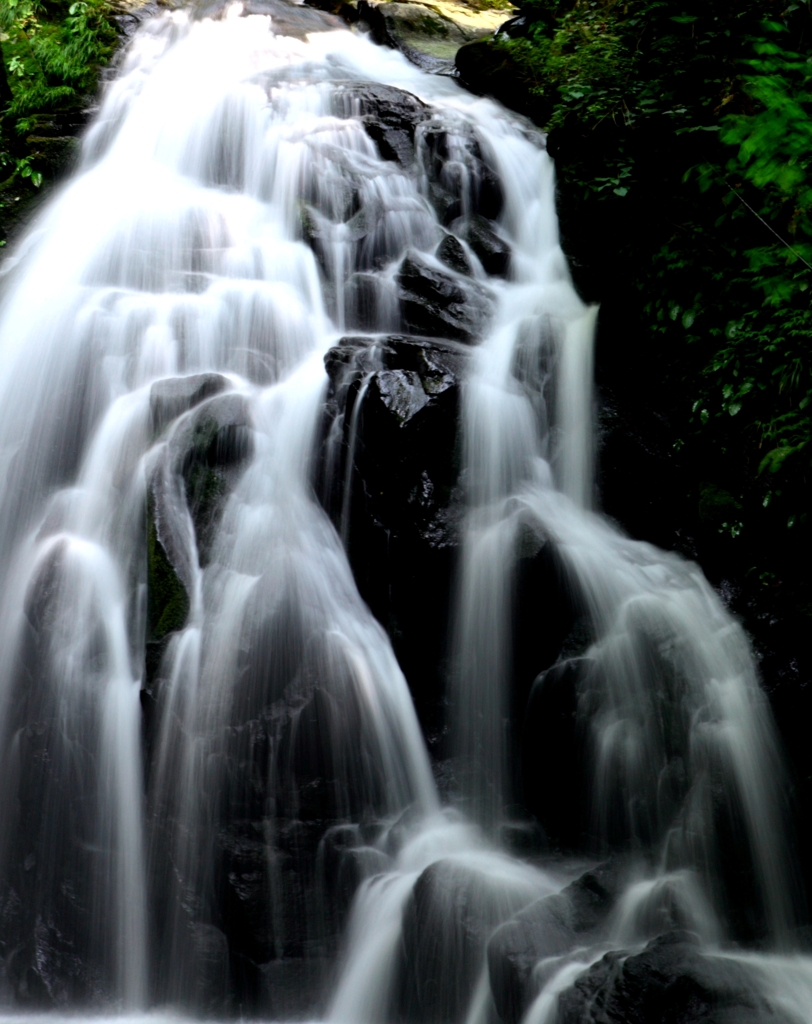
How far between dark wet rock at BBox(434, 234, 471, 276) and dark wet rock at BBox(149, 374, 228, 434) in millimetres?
2702

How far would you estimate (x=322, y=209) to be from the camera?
26.4 feet

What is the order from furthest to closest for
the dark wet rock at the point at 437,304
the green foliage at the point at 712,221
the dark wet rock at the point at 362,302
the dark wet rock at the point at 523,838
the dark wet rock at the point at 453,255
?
1. the dark wet rock at the point at 453,255
2. the dark wet rock at the point at 362,302
3. the dark wet rock at the point at 437,304
4. the green foliage at the point at 712,221
5. the dark wet rock at the point at 523,838

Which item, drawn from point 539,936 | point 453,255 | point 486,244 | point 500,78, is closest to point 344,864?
point 539,936

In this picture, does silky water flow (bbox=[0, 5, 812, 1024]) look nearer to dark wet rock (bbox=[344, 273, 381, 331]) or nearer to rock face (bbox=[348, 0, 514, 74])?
dark wet rock (bbox=[344, 273, 381, 331])

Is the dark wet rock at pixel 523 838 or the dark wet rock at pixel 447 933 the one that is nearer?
the dark wet rock at pixel 447 933

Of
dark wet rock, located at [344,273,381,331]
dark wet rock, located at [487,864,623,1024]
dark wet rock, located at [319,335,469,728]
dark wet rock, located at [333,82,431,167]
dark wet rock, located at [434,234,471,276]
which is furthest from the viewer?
dark wet rock, located at [333,82,431,167]

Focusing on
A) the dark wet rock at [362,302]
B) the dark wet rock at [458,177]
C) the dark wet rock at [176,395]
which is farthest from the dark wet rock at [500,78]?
the dark wet rock at [176,395]

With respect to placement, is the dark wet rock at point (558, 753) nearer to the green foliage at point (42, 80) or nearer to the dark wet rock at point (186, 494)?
the dark wet rock at point (186, 494)

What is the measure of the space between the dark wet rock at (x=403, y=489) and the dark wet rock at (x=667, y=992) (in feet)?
6.46

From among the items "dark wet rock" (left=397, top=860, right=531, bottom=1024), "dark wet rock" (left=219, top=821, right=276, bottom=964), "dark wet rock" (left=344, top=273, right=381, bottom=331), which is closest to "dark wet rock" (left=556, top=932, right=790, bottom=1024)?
"dark wet rock" (left=397, top=860, right=531, bottom=1024)

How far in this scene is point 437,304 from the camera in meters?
6.88

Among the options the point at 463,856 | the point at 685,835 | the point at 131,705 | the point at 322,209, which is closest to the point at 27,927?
the point at 131,705

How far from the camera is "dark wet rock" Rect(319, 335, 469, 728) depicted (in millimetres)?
5129

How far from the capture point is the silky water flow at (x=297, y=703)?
13.7 ft
